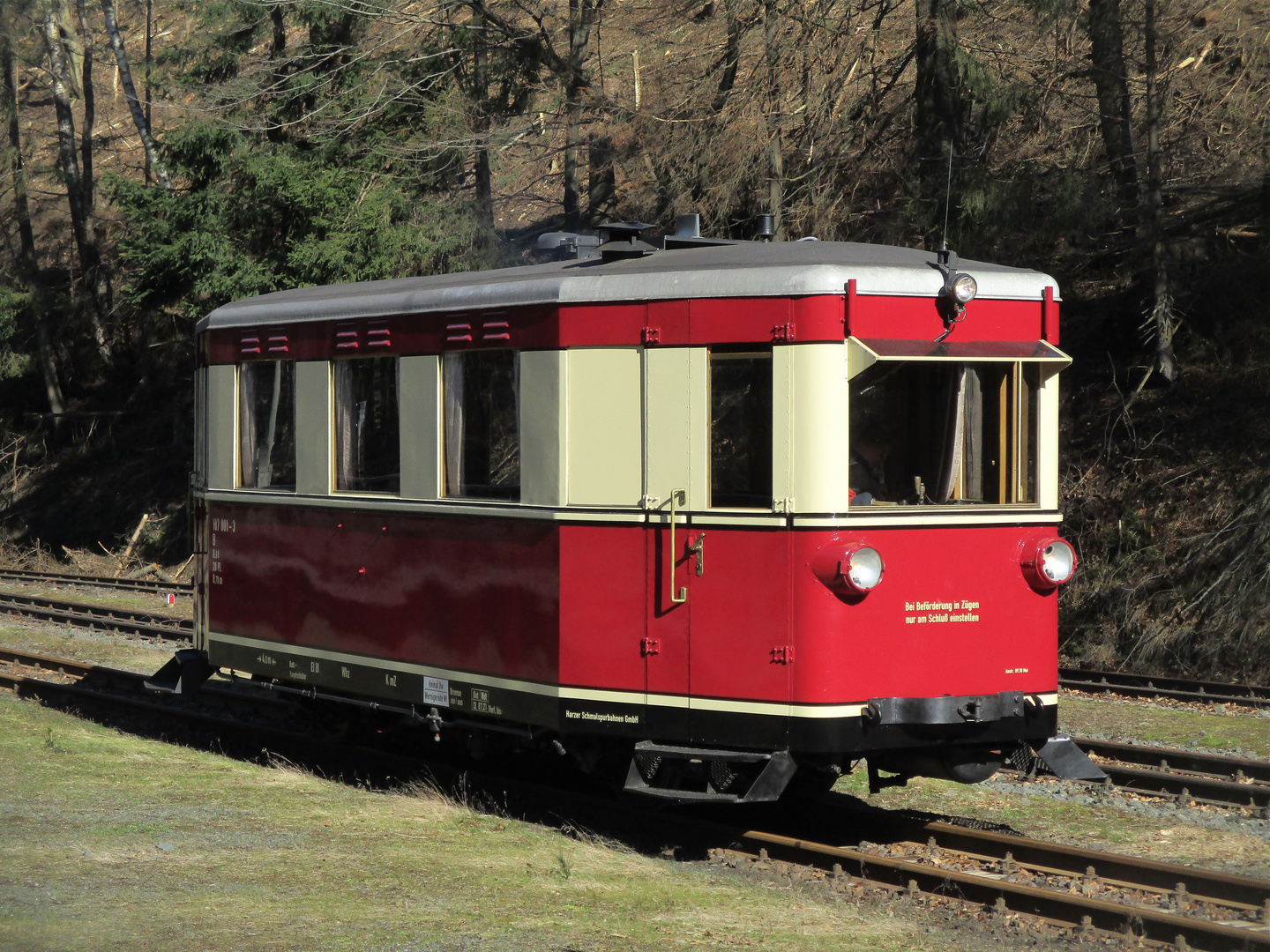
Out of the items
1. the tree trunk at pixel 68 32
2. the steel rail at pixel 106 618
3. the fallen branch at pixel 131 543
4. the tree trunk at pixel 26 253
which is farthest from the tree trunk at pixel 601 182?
the tree trunk at pixel 68 32

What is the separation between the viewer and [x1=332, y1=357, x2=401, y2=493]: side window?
30.0 ft

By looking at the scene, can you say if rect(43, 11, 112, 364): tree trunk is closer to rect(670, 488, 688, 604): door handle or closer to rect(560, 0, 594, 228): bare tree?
rect(560, 0, 594, 228): bare tree

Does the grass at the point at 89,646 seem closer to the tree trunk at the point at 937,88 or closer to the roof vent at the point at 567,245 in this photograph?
the roof vent at the point at 567,245

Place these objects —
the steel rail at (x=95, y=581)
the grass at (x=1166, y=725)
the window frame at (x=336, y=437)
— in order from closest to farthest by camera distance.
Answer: the window frame at (x=336, y=437) → the grass at (x=1166, y=725) → the steel rail at (x=95, y=581)

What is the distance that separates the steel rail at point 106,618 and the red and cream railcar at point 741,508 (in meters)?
9.84

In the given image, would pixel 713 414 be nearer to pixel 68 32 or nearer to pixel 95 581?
pixel 95 581

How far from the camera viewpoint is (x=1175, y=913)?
6.62 m

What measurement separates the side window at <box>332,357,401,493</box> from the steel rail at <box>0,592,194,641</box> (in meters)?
8.42

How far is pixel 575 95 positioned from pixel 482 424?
46.8 feet

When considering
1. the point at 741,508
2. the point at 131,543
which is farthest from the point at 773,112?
the point at 131,543

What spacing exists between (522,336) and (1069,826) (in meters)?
4.54

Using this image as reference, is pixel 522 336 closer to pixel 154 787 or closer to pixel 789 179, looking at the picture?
pixel 154 787

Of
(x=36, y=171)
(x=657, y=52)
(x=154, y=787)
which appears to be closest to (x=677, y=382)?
(x=154, y=787)

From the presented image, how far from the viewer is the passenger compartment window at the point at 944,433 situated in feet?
24.6
